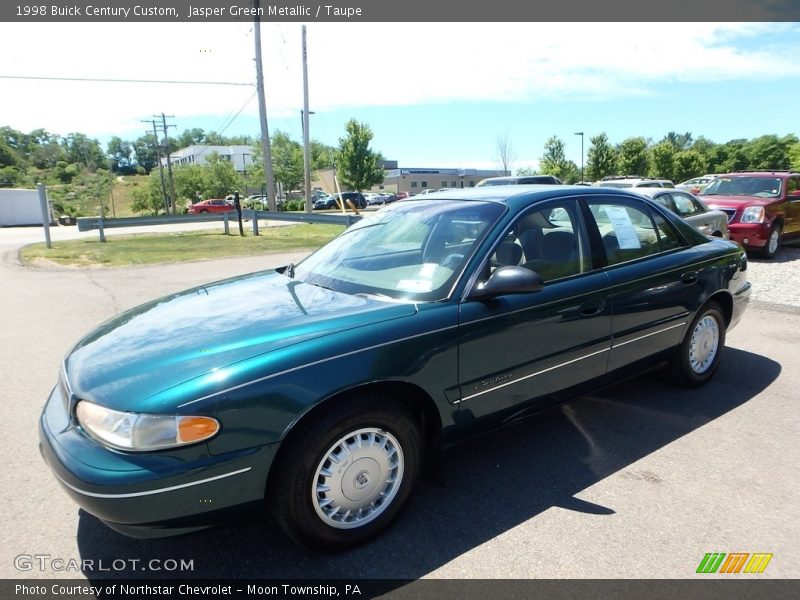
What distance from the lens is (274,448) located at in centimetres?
217

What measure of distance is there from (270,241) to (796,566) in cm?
1597

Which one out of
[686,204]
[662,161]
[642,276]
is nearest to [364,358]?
[642,276]

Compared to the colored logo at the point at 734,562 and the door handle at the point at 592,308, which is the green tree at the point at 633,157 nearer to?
the door handle at the point at 592,308

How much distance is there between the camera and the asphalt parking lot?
2.37 meters

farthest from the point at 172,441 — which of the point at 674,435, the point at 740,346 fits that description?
the point at 740,346

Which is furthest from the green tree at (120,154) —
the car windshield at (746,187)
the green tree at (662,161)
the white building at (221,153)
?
the car windshield at (746,187)

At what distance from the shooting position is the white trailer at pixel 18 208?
122ft

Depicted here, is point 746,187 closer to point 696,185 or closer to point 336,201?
point 696,185

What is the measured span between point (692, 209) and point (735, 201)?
5.86 ft

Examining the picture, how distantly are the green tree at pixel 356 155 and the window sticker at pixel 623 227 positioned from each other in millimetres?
43781

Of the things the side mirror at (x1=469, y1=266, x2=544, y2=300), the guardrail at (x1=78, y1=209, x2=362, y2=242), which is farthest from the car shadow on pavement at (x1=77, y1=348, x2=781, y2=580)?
the guardrail at (x1=78, y1=209, x2=362, y2=242)

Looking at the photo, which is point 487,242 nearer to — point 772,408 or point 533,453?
point 533,453

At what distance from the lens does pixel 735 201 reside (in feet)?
37.1

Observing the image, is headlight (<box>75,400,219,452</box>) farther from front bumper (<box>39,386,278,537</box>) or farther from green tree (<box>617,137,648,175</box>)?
green tree (<box>617,137,648,175</box>)
